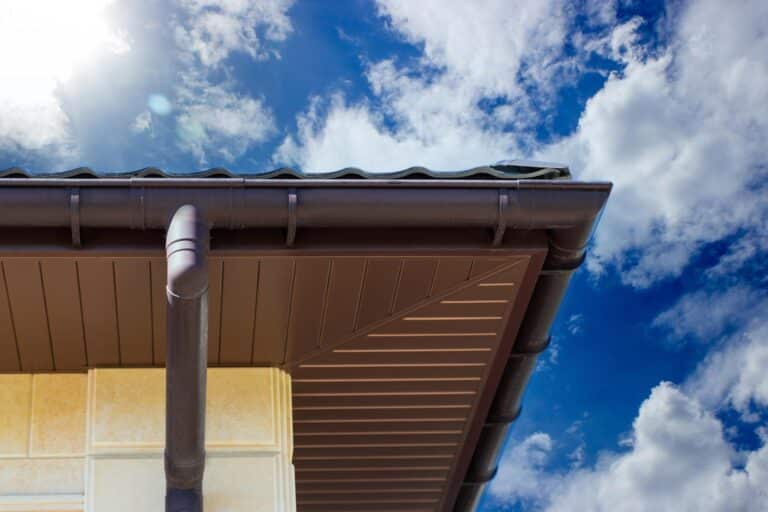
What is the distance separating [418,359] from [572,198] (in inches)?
66.5

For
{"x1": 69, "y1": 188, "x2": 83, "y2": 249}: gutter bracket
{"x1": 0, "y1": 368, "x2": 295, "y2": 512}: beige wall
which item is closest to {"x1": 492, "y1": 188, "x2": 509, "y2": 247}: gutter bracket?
{"x1": 0, "y1": 368, "x2": 295, "y2": 512}: beige wall

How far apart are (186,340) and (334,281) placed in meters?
1.13

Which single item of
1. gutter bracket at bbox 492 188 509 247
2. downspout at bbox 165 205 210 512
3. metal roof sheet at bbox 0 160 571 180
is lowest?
downspout at bbox 165 205 210 512

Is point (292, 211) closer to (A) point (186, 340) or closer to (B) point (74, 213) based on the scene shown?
(A) point (186, 340)

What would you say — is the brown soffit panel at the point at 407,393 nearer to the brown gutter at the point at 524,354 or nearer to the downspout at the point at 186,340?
the brown gutter at the point at 524,354

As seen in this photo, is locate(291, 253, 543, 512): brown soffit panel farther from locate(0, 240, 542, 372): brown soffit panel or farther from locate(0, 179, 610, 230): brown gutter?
locate(0, 179, 610, 230): brown gutter

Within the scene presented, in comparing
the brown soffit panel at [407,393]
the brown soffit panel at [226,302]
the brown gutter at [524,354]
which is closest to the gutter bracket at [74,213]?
the brown soffit panel at [226,302]

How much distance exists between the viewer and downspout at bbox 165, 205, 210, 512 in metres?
4.93

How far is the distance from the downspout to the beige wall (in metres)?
0.44

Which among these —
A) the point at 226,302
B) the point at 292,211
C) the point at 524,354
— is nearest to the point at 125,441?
the point at 226,302

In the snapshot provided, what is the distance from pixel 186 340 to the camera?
16.4ft

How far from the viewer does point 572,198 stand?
5.43 metres

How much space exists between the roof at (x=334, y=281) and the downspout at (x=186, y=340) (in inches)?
8.9

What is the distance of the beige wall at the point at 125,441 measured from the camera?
5797 mm
